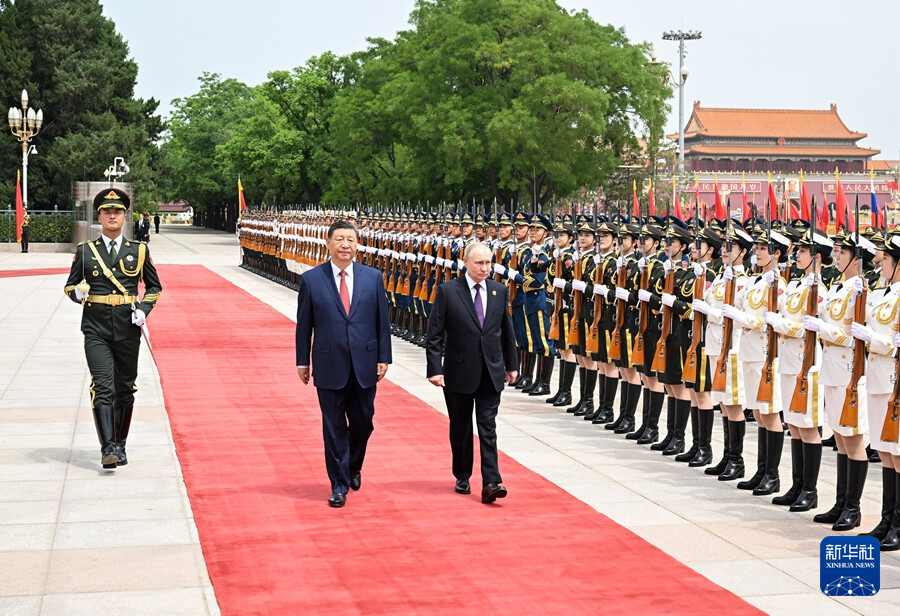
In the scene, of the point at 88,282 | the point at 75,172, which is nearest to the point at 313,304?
the point at 88,282

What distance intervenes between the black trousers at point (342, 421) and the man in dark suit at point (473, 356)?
49cm

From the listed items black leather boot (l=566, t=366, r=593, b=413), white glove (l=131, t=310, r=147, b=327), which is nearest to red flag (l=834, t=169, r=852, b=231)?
black leather boot (l=566, t=366, r=593, b=413)

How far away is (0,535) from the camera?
7.09m

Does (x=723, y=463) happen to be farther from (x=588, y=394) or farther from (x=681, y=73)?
(x=681, y=73)

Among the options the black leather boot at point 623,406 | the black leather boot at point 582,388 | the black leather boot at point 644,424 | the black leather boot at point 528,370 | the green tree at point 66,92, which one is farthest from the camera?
the green tree at point 66,92

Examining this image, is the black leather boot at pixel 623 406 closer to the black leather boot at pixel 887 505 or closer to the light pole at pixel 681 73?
the black leather boot at pixel 887 505

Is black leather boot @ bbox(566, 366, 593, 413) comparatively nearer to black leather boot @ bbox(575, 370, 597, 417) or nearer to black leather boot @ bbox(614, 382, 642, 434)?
black leather boot @ bbox(575, 370, 597, 417)


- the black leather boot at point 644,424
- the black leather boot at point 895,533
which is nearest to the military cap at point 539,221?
the black leather boot at point 644,424

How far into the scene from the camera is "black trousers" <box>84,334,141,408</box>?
8891 millimetres

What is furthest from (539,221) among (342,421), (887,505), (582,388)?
(887,505)

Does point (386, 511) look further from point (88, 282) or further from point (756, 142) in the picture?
point (756, 142)

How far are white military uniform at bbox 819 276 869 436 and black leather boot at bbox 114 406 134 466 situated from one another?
483cm

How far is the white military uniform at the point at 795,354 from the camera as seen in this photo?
7801mm

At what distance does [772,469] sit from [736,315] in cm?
106
